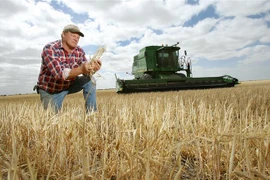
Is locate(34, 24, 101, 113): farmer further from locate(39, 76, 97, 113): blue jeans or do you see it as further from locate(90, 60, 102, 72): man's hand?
locate(90, 60, 102, 72): man's hand

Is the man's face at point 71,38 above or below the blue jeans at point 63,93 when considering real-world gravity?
above

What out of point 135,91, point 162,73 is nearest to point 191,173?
point 135,91

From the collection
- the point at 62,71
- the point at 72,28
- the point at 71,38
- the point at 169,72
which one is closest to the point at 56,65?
the point at 62,71

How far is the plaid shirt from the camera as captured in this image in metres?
3.43

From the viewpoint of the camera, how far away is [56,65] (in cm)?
342

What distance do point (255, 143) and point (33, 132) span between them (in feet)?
5.25

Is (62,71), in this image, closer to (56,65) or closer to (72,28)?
(56,65)

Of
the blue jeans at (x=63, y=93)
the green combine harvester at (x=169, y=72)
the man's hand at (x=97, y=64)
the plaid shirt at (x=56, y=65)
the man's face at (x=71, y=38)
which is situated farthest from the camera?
the green combine harvester at (x=169, y=72)

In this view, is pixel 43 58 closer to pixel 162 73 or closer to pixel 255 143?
pixel 255 143

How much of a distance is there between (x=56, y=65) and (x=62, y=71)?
0.41 ft

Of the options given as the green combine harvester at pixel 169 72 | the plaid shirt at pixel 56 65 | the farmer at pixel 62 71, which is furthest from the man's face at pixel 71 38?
the green combine harvester at pixel 169 72

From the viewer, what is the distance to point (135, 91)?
10.9 metres

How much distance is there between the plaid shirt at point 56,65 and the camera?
343 cm

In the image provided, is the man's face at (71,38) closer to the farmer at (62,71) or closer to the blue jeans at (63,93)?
the farmer at (62,71)
